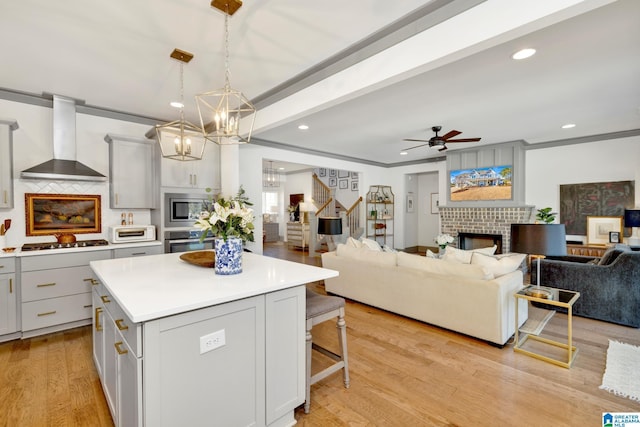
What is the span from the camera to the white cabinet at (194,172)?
395 centimetres

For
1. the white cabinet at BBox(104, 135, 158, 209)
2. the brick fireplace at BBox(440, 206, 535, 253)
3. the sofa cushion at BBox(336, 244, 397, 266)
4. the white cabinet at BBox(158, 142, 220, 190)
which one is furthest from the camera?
the brick fireplace at BBox(440, 206, 535, 253)

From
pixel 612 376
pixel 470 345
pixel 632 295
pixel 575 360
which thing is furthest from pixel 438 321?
pixel 632 295

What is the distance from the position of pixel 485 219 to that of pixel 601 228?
187 centimetres

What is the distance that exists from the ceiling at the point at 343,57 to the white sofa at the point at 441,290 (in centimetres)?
198

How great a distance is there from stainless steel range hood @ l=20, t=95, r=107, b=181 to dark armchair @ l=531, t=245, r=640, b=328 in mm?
5968

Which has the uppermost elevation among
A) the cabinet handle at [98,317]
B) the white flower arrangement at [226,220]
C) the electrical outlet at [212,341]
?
the white flower arrangement at [226,220]

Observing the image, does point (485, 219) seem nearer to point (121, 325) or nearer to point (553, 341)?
point (553, 341)

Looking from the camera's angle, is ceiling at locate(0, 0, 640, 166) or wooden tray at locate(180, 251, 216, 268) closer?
ceiling at locate(0, 0, 640, 166)

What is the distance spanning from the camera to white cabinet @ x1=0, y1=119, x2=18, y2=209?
3.10m

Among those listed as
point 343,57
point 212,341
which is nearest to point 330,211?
point 343,57

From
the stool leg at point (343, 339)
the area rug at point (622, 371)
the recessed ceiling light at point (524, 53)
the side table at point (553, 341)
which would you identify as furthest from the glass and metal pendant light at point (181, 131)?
the area rug at point (622, 371)

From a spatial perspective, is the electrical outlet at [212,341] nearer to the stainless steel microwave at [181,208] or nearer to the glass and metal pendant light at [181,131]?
the glass and metal pendant light at [181,131]

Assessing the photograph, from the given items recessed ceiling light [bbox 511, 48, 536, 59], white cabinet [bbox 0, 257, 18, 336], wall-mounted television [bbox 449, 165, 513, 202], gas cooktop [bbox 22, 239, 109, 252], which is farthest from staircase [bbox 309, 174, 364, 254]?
white cabinet [bbox 0, 257, 18, 336]

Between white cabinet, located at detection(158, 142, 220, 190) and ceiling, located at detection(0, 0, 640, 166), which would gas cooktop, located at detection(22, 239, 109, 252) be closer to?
white cabinet, located at detection(158, 142, 220, 190)
